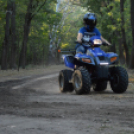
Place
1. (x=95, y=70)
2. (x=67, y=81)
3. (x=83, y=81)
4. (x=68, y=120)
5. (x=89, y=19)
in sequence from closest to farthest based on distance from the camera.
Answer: (x=68, y=120)
(x=83, y=81)
(x=95, y=70)
(x=89, y=19)
(x=67, y=81)

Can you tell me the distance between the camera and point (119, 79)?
901 cm

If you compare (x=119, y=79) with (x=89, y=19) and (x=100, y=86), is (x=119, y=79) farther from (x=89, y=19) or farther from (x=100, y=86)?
(x=89, y=19)

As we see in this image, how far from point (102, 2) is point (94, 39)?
27.5 m

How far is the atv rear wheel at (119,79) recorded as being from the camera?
8.93m

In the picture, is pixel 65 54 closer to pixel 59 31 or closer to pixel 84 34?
pixel 84 34

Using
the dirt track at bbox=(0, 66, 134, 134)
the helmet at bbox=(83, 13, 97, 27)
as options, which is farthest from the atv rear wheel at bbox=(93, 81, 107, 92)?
the dirt track at bbox=(0, 66, 134, 134)

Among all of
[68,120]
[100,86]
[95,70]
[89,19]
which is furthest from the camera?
[100,86]

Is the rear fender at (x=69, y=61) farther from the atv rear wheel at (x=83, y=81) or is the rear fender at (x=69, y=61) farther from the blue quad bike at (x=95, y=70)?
the atv rear wheel at (x=83, y=81)

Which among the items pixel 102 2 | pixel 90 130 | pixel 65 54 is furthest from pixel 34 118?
pixel 102 2

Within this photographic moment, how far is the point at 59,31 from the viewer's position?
5794 cm

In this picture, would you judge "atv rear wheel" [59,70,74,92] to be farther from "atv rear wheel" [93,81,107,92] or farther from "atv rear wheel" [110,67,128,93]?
"atv rear wheel" [110,67,128,93]

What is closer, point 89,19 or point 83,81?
point 83,81

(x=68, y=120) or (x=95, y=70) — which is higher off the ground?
(x=95, y=70)

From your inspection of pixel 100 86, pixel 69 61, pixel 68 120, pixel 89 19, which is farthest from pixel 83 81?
pixel 68 120
